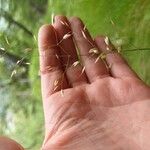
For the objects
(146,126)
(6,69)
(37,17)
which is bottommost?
(146,126)

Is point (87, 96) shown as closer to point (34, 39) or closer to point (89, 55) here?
point (89, 55)

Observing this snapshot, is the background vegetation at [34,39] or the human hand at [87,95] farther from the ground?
the background vegetation at [34,39]

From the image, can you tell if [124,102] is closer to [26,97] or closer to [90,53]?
[90,53]

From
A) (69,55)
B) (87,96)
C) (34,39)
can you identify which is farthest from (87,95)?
(34,39)

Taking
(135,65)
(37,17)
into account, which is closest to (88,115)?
(135,65)

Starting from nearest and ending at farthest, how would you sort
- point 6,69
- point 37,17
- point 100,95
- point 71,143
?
point 71,143 → point 100,95 → point 6,69 → point 37,17

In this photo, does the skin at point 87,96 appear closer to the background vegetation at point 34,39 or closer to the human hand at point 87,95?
the human hand at point 87,95

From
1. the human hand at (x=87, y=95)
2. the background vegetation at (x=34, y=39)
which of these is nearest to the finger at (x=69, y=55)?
the human hand at (x=87, y=95)

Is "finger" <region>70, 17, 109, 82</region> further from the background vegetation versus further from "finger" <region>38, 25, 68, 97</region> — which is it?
the background vegetation
